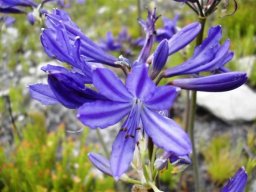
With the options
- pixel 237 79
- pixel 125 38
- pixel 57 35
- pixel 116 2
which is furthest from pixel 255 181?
pixel 116 2

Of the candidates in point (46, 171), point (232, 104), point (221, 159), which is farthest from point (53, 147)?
point (232, 104)

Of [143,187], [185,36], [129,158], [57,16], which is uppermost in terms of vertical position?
[57,16]

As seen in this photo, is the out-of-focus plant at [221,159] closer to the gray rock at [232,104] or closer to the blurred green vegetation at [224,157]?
the blurred green vegetation at [224,157]

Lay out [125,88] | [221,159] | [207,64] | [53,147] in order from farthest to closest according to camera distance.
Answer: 1. [53,147]
2. [221,159]
3. [207,64]
4. [125,88]

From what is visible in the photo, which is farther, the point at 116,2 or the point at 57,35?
the point at 116,2

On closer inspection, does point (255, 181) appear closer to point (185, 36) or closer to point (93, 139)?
point (93, 139)

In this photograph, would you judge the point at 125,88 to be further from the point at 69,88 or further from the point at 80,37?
the point at 80,37

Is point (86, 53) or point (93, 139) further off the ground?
point (86, 53)

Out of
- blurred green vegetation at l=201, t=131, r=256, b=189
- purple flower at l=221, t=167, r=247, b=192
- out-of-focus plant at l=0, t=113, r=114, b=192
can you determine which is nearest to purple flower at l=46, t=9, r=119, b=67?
purple flower at l=221, t=167, r=247, b=192
